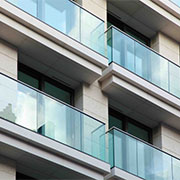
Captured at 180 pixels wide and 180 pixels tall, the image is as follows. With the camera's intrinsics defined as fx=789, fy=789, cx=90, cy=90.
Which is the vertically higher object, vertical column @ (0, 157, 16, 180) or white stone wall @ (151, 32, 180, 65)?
white stone wall @ (151, 32, 180, 65)

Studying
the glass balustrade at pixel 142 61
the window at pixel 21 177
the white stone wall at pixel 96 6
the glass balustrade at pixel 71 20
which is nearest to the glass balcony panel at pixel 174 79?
the glass balustrade at pixel 142 61

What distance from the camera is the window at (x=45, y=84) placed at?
66.6 ft

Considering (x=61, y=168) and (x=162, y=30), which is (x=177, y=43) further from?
(x=61, y=168)

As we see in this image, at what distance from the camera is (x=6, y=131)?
677 inches

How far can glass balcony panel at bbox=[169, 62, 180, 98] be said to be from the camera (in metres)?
22.6

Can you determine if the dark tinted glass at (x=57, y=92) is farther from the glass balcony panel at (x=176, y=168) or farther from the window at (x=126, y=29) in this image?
the window at (x=126, y=29)

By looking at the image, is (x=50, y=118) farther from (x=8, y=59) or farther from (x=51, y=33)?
(x=51, y=33)

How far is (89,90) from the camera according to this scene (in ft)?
68.2

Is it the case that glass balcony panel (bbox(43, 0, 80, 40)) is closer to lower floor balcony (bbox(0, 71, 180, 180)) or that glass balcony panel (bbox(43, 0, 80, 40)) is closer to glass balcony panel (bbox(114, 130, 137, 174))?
lower floor balcony (bbox(0, 71, 180, 180))

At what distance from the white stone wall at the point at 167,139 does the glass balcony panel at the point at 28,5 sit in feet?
17.4

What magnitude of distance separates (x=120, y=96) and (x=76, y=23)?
7.80 ft

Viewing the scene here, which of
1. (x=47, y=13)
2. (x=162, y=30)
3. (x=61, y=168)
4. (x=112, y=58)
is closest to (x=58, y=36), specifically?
(x=47, y=13)

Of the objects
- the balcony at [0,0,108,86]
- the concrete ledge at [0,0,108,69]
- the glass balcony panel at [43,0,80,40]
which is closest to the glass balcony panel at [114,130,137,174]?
the balcony at [0,0,108,86]

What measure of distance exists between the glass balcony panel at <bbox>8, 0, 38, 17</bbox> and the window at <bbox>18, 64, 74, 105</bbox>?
152cm
